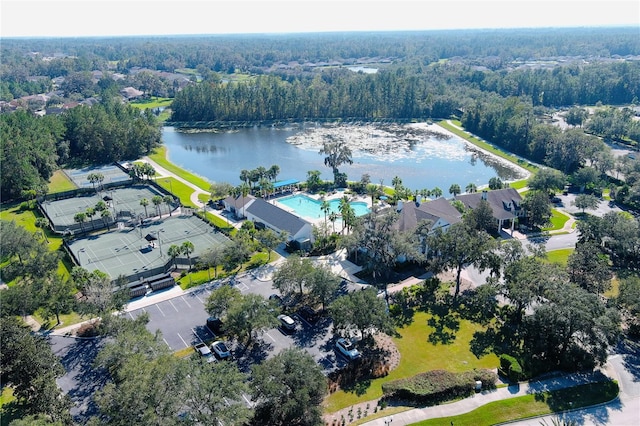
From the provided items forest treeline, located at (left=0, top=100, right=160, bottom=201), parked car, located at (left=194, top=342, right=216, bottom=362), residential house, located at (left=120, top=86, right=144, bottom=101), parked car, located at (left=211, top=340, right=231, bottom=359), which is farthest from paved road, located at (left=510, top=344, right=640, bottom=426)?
residential house, located at (left=120, top=86, right=144, bottom=101)

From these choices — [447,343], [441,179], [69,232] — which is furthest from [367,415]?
[441,179]

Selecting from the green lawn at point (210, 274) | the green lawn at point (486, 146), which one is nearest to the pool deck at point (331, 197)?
the green lawn at point (210, 274)

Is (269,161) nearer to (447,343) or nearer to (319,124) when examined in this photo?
(319,124)

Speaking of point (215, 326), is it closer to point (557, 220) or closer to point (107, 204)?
point (107, 204)

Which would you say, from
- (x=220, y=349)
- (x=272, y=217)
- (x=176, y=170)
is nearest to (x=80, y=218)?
(x=272, y=217)

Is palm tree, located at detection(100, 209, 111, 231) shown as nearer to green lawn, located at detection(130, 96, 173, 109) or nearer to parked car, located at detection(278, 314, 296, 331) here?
parked car, located at detection(278, 314, 296, 331)

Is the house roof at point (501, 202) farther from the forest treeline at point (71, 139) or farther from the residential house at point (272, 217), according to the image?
the forest treeline at point (71, 139)
